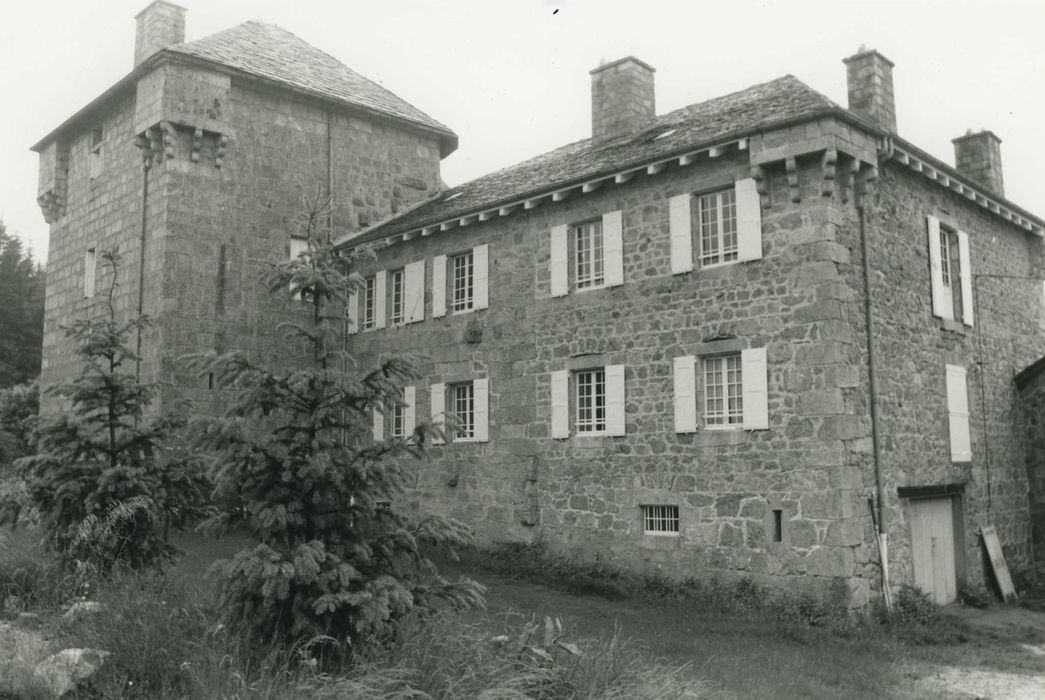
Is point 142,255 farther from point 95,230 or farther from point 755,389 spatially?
point 755,389

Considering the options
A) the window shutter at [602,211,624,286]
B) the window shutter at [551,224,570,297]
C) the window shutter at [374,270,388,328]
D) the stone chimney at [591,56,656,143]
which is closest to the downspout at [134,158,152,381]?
the window shutter at [374,270,388,328]

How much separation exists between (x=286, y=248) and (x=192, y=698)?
14.5 m

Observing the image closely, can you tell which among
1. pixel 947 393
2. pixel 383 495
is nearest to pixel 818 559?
pixel 947 393

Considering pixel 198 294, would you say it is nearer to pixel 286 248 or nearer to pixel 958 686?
pixel 286 248

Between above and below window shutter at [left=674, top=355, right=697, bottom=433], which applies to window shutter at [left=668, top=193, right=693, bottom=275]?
above

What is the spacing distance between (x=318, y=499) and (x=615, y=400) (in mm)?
7662

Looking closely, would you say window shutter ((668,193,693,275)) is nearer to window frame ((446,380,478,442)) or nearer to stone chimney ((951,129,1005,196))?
window frame ((446,380,478,442))

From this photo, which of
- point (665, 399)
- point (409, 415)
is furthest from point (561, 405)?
point (409, 415)

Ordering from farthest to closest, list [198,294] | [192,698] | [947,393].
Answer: [198,294] → [947,393] → [192,698]

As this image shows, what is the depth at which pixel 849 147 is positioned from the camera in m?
11.9

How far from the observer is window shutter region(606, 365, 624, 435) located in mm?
13797

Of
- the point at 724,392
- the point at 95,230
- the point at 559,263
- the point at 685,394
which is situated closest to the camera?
the point at 724,392

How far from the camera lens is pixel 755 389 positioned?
12219mm

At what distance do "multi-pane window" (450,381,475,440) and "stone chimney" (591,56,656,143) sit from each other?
5.27 meters
